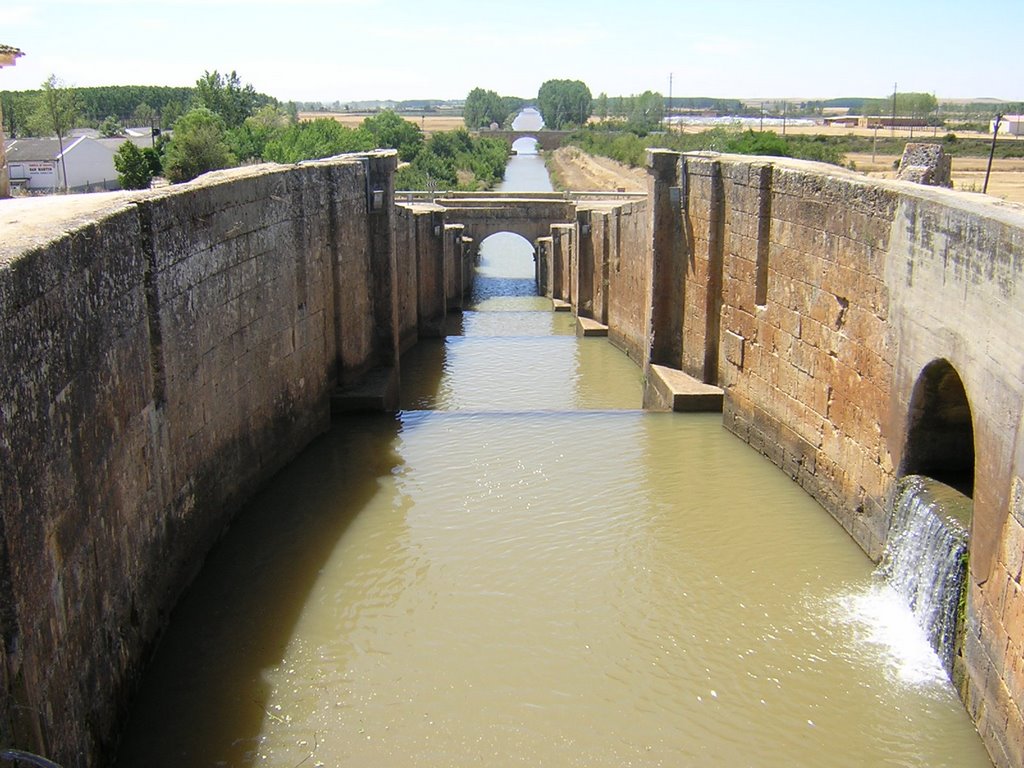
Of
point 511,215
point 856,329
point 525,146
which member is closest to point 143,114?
point 525,146

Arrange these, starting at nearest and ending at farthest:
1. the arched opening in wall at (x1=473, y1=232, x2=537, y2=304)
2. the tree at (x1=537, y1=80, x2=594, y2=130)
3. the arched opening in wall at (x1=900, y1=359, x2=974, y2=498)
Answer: the arched opening in wall at (x1=900, y1=359, x2=974, y2=498), the arched opening in wall at (x1=473, y1=232, x2=537, y2=304), the tree at (x1=537, y1=80, x2=594, y2=130)

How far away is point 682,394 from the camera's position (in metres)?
12.3

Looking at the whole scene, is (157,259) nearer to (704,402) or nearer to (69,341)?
(69,341)

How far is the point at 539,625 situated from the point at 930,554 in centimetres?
273

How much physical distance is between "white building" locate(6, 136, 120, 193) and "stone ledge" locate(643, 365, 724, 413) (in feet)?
105

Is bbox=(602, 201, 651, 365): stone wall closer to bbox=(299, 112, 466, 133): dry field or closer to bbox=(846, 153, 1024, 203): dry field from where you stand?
bbox=(846, 153, 1024, 203): dry field

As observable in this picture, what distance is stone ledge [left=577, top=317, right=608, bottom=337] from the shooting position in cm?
1941

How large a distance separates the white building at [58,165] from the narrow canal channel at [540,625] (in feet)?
110

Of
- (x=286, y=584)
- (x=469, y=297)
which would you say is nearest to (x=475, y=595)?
(x=286, y=584)

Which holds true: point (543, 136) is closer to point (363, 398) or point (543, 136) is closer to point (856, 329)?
point (363, 398)

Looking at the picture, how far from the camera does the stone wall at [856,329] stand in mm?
6188

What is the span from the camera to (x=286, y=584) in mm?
8117

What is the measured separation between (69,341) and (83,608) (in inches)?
56.2

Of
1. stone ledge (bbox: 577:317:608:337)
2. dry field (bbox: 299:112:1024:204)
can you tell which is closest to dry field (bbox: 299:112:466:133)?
dry field (bbox: 299:112:1024:204)
